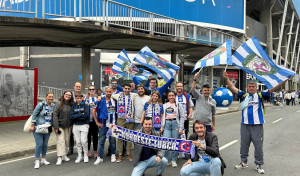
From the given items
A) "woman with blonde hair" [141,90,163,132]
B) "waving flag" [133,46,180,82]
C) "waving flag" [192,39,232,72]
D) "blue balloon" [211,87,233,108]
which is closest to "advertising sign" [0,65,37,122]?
"waving flag" [133,46,180,82]

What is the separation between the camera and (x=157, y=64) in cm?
844

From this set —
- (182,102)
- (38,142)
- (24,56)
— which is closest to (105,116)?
(38,142)

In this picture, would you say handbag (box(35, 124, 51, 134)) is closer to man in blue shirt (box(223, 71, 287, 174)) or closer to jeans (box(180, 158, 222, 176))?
jeans (box(180, 158, 222, 176))

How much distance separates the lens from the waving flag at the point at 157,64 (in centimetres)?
818

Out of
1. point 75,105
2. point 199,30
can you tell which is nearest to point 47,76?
point 199,30

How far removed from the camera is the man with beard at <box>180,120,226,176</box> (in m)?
4.14

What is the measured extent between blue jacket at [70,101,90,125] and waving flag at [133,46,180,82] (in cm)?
278

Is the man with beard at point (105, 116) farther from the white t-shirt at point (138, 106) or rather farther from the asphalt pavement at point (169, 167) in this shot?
the white t-shirt at point (138, 106)

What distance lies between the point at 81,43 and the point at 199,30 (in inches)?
304

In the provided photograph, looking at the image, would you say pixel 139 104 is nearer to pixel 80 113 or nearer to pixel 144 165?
pixel 80 113

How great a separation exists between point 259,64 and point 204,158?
269cm

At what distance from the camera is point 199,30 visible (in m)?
16.6

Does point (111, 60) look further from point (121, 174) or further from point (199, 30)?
point (121, 174)

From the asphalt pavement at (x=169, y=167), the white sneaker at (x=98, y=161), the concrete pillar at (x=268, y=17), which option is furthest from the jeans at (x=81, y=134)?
the concrete pillar at (x=268, y=17)
